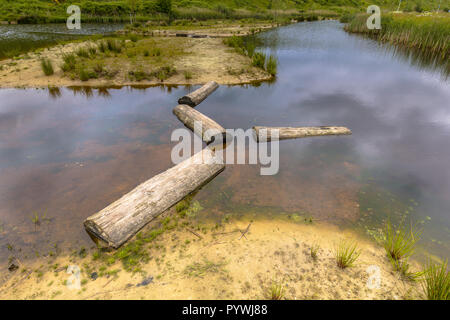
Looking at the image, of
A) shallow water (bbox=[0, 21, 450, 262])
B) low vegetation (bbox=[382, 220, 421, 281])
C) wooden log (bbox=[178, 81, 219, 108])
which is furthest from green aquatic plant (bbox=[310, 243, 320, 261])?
wooden log (bbox=[178, 81, 219, 108])

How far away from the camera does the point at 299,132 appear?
25.2ft

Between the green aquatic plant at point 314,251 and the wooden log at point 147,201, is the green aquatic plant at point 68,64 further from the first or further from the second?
the green aquatic plant at point 314,251

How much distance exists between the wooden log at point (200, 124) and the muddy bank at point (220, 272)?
3.58 m

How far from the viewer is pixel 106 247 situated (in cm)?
396

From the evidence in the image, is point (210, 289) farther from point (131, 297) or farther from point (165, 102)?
point (165, 102)

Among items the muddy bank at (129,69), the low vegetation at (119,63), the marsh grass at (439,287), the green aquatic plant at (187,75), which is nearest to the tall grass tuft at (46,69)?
the muddy bank at (129,69)

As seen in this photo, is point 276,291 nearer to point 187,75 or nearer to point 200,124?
point 200,124

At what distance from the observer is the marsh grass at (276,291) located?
310 cm

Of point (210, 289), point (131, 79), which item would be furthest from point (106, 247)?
point (131, 79)

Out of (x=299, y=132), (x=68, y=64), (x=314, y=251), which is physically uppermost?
(x=68, y=64)

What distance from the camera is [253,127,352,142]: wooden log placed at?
749cm

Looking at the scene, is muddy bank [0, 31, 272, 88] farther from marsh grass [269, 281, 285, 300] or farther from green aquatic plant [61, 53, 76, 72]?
marsh grass [269, 281, 285, 300]

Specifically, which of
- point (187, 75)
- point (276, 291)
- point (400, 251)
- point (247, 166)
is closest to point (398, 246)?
point (400, 251)

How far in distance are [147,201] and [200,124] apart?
12.7 ft
